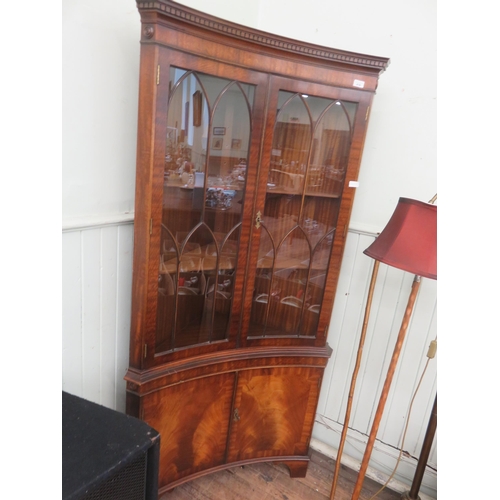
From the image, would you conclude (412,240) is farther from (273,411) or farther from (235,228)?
(273,411)

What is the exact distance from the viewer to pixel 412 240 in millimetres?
1005

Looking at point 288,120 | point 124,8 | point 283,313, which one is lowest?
point 283,313

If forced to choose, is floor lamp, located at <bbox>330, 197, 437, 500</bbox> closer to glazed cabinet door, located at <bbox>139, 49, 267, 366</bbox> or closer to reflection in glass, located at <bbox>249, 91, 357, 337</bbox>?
reflection in glass, located at <bbox>249, 91, 357, 337</bbox>

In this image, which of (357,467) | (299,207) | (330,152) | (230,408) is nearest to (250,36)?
(330,152)

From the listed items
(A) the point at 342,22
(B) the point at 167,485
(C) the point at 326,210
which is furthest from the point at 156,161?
(B) the point at 167,485

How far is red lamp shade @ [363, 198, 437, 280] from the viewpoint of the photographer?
0.97m

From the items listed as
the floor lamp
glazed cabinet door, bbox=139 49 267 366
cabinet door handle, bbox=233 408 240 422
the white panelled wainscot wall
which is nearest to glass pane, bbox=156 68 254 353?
glazed cabinet door, bbox=139 49 267 366

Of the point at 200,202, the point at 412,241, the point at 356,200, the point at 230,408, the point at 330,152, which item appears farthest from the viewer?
the point at 356,200

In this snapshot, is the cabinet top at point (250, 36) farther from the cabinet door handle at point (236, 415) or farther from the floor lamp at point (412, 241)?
the cabinet door handle at point (236, 415)

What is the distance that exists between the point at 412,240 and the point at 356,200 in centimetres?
67

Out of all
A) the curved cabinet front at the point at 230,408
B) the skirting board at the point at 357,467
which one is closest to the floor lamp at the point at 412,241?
the curved cabinet front at the point at 230,408
